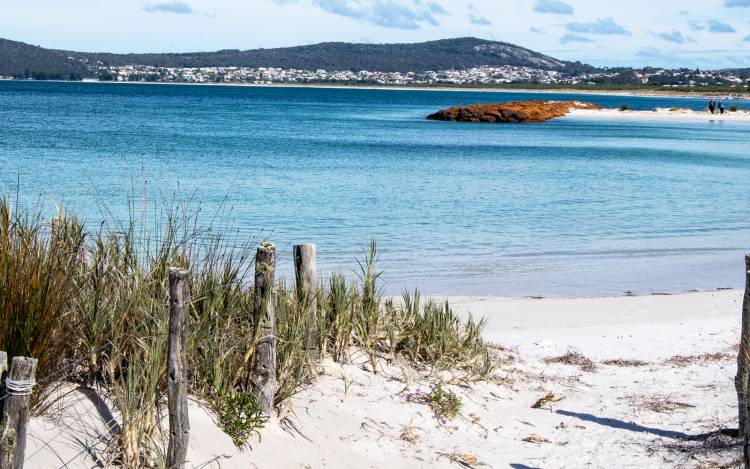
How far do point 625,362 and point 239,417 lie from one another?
5.46m

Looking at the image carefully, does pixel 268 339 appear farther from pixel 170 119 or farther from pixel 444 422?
pixel 170 119

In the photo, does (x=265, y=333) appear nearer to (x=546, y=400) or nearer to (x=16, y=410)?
(x=16, y=410)

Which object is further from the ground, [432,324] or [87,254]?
[87,254]

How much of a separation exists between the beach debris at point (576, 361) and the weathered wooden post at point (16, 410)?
6.63 m

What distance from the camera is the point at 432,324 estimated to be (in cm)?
876

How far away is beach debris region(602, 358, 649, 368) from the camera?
10172 mm

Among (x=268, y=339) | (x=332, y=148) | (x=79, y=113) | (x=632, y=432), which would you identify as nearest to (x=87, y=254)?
(x=268, y=339)

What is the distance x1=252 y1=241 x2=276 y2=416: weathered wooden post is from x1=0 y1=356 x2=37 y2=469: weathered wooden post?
2.22 metres

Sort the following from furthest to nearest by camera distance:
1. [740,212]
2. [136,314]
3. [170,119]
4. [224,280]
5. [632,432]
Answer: [170,119], [740,212], [632,432], [224,280], [136,314]

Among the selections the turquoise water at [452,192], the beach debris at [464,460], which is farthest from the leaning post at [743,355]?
the turquoise water at [452,192]

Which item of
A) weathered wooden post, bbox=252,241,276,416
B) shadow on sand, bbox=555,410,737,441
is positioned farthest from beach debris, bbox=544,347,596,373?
weathered wooden post, bbox=252,241,276,416

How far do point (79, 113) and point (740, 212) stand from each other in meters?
56.2

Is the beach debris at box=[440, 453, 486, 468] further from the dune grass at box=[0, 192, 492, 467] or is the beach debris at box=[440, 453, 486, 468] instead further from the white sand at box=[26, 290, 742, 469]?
the dune grass at box=[0, 192, 492, 467]

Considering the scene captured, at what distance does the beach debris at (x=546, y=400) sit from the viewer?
8562mm
